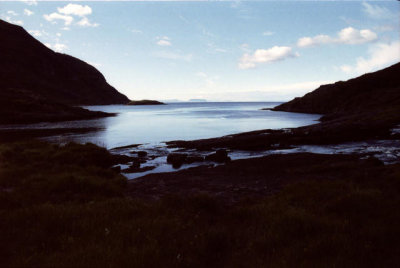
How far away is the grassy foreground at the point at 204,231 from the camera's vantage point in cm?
585

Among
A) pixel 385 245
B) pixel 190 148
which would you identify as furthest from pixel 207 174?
pixel 190 148

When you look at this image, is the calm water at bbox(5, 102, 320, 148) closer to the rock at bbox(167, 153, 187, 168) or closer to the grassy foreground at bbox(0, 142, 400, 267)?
the rock at bbox(167, 153, 187, 168)

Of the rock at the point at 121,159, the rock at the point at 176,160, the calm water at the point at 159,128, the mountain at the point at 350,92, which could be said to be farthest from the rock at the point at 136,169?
the mountain at the point at 350,92

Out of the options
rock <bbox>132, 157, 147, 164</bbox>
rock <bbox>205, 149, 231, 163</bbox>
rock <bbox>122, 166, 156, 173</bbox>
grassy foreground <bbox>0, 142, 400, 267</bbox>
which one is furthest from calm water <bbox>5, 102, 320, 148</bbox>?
grassy foreground <bbox>0, 142, 400, 267</bbox>

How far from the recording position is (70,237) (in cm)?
661

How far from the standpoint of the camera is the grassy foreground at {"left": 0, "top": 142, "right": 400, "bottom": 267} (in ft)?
19.2

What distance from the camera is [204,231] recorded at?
762 centimetres

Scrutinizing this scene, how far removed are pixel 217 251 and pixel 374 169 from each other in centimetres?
1293

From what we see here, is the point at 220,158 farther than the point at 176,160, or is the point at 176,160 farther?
the point at 220,158

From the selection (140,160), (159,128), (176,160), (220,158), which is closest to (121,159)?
(140,160)

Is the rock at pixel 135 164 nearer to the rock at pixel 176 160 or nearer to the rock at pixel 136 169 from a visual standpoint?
the rock at pixel 136 169

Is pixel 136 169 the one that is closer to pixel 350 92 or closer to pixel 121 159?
pixel 121 159

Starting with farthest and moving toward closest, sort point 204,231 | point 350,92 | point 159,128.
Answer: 1. point 350,92
2. point 159,128
3. point 204,231

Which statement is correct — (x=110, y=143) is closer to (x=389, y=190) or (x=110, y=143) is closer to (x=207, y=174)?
(x=207, y=174)
